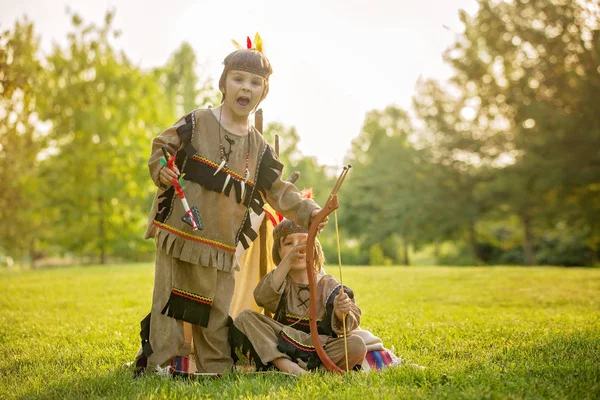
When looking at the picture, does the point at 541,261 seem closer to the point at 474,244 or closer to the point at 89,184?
the point at 474,244

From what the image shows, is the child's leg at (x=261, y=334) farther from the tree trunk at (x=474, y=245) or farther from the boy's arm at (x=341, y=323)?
the tree trunk at (x=474, y=245)

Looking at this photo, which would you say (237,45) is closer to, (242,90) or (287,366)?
(242,90)

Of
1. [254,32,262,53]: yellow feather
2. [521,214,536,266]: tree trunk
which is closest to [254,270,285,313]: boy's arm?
[254,32,262,53]: yellow feather

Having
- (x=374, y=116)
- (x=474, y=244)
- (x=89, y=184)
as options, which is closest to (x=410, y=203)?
(x=474, y=244)

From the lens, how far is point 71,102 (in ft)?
64.2

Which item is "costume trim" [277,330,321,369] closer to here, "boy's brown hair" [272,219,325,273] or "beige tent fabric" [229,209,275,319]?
"boy's brown hair" [272,219,325,273]

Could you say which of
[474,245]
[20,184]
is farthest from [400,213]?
[20,184]

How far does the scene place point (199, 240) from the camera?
378 centimetres

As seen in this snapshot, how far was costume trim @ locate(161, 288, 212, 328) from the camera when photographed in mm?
3771

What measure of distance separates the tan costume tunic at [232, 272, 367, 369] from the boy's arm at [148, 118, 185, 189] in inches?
40.6

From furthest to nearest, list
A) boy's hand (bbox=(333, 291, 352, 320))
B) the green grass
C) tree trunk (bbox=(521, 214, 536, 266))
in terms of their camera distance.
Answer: tree trunk (bbox=(521, 214, 536, 266)), boy's hand (bbox=(333, 291, 352, 320)), the green grass

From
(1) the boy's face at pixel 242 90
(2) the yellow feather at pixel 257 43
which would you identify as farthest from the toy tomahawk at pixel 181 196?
(2) the yellow feather at pixel 257 43

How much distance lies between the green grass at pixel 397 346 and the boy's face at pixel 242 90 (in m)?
1.75

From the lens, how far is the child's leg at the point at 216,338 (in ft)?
12.8
